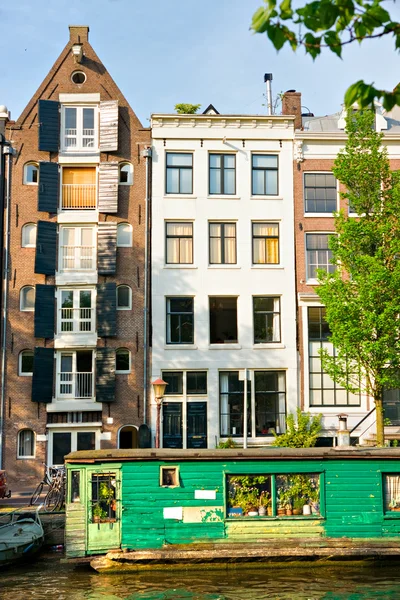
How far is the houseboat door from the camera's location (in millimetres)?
18562

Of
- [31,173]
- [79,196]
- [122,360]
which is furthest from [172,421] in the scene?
[31,173]

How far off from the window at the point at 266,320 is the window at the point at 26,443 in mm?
9631

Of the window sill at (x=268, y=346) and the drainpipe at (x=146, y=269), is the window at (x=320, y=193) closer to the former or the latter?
the window sill at (x=268, y=346)

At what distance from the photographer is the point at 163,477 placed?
19.1m

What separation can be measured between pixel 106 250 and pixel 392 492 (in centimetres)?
1523

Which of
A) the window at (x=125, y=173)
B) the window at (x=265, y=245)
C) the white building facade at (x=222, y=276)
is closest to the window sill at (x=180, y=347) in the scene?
the white building facade at (x=222, y=276)

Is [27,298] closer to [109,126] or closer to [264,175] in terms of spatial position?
[109,126]

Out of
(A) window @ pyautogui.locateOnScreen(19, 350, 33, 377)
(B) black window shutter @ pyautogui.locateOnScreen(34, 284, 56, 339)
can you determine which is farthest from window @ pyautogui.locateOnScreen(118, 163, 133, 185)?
(A) window @ pyautogui.locateOnScreen(19, 350, 33, 377)

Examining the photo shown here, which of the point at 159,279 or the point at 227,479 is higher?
the point at 159,279

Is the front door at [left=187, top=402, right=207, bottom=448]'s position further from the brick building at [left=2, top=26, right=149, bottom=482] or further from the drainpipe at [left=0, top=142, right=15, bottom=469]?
the drainpipe at [left=0, top=142, right=15, bottom=469]

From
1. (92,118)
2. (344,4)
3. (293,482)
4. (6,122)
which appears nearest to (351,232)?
(293,482)

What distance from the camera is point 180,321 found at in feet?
99.2

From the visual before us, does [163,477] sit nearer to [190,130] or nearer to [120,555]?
[120,555]

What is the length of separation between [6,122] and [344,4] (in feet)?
89.6
